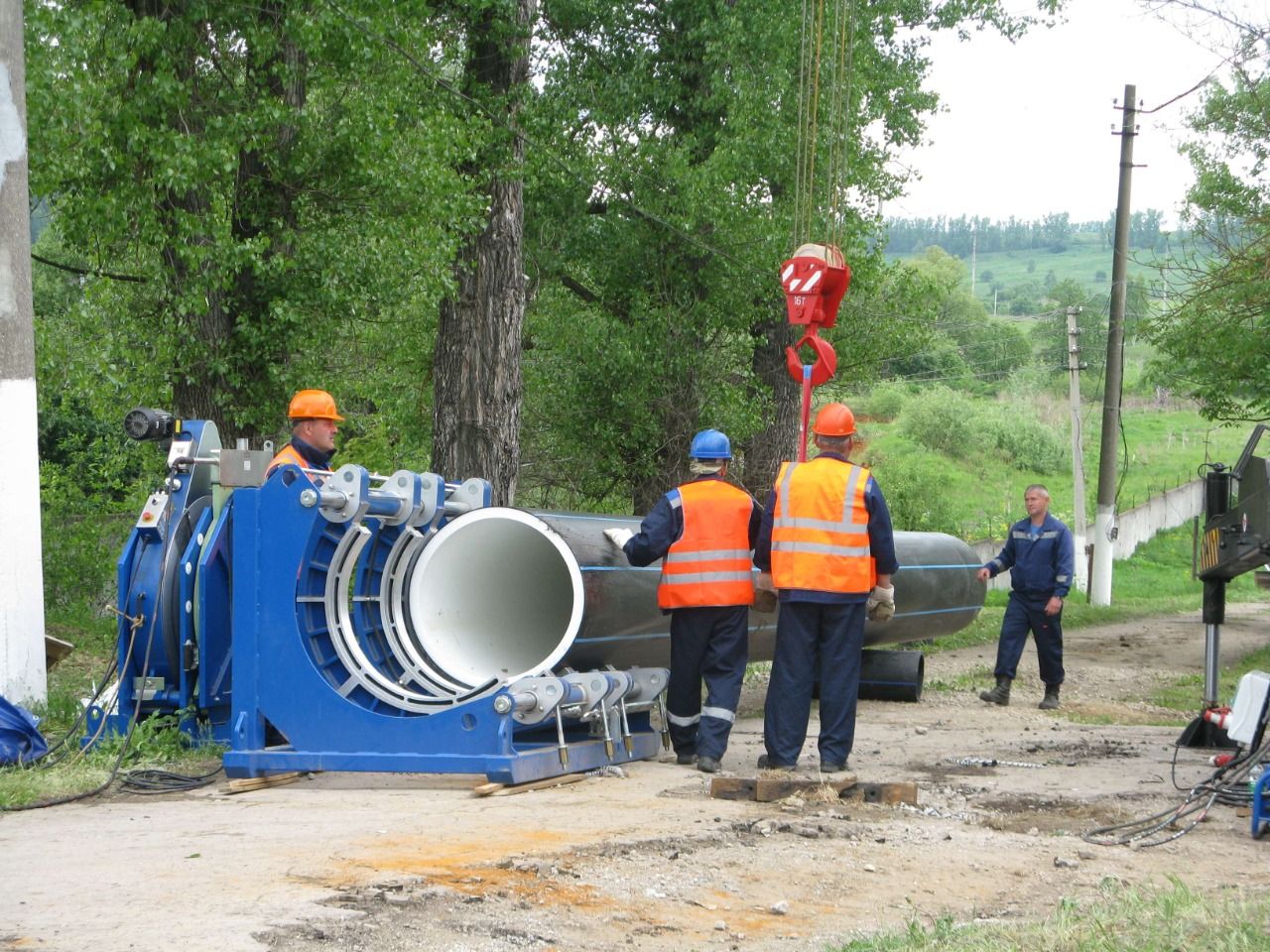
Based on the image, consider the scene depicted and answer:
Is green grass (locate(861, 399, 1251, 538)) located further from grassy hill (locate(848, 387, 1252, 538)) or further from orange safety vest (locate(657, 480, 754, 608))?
orange safety vest (locate(657, 480, 754, 608))

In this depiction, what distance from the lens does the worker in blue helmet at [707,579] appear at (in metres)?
8.34

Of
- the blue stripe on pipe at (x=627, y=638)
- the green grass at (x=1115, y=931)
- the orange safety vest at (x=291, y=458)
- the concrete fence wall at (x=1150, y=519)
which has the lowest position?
the concrete fence wall at (x=1150, y=519)

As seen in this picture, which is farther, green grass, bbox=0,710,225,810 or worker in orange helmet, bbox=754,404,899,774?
worker in orange helmet, bbox=754,404,899,774

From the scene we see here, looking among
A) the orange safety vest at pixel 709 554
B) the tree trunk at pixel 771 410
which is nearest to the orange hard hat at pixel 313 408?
the orange safety vest at pixel 709 554

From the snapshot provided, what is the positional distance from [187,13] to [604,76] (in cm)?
1021

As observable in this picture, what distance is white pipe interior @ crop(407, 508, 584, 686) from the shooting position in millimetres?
8336

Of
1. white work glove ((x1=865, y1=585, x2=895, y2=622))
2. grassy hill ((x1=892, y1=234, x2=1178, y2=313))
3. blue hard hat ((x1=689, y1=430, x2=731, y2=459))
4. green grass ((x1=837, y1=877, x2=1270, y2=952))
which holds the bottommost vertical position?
green grass ((x1=837, y1=877, x2=1270, y2=952))

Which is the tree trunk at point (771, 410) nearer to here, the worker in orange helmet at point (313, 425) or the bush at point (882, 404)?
the worker in orange helmet at point (313, 425)

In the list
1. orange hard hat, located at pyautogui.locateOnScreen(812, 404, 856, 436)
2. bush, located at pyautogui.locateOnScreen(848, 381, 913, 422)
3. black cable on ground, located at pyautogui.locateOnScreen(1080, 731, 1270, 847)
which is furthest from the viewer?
bush, located at pyautogui.locateOnScreen(848, 381, 913, 422)

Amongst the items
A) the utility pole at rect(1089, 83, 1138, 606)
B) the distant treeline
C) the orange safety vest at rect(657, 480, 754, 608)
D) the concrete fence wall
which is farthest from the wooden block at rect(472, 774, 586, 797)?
the distant treeline

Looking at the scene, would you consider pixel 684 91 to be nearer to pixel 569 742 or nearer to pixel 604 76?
pixel 604 76

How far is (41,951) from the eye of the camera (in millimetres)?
4238

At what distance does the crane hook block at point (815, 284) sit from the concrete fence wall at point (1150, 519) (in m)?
20.0

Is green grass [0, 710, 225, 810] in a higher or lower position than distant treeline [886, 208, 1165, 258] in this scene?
lower
